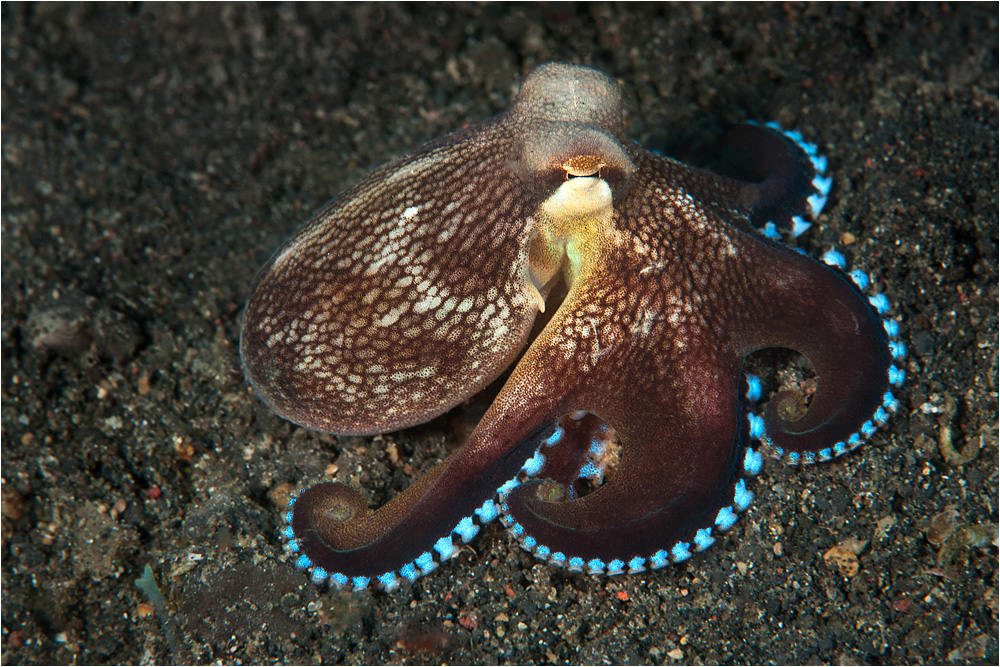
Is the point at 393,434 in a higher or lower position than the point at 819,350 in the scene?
lower

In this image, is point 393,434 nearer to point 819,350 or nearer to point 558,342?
point 558,342

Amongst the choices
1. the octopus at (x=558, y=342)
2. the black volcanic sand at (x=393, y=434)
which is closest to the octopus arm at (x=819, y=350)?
the octopus at (x=558, y=342)

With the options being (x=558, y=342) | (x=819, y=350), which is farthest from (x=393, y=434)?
(x=819, y=350)

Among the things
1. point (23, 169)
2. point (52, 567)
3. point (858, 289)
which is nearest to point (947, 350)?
point (858, 289)

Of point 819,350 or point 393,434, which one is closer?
point 819,350

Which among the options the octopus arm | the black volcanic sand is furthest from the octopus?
the black volcanic sand

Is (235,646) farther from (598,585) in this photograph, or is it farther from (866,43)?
(866,43)
